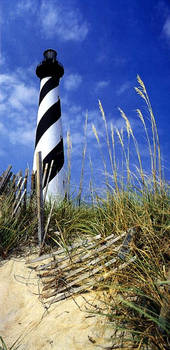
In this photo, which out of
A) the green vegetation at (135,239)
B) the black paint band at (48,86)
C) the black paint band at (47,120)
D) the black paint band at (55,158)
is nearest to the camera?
the green vegetation at (135,239)

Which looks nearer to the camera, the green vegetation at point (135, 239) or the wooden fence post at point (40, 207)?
the green vegetation at point (135, 239)

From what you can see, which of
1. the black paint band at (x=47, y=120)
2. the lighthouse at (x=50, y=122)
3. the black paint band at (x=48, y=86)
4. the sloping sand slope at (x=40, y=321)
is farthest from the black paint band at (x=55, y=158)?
the sloping sand slope at (x=40, y=321)

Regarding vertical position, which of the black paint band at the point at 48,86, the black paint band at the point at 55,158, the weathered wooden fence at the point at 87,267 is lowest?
the weathered wooden fence at the point at 87,267

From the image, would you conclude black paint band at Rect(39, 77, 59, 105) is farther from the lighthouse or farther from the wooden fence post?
the wooden fence post

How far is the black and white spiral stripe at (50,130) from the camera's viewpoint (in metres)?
6.98

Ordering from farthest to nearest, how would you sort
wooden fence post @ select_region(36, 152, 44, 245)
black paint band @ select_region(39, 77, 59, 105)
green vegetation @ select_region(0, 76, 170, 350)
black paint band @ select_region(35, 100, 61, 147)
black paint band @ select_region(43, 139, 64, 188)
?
1. black paint band @ select_region(39, 77, 59, 105)
2. black paint band @ select_region(35, 100, 61, 147)
3. black paint band @ select_region(43, 139, 64, 188)
4. wooden fence post @ select_region(36, 152, 44, 245)
5. green vegetation @ select_region(0, 76, 170, 350)

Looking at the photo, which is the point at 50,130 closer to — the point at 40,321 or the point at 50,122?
the point at 50,122

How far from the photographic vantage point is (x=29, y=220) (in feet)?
10.9

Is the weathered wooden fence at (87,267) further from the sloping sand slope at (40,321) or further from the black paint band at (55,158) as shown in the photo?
the black paint band at (55,158)

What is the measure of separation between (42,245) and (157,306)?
169 cm

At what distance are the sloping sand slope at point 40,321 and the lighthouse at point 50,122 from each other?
3921 millimetres

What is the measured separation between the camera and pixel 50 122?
23.7 ft

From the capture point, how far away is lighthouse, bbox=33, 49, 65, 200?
6965mm

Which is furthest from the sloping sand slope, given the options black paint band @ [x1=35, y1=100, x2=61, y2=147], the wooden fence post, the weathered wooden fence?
black paint band @ [x1=35, y1=100, x2=61, y2=147]
